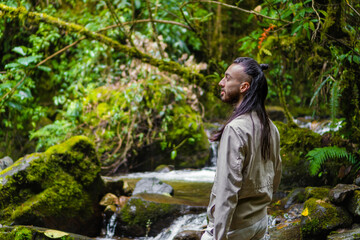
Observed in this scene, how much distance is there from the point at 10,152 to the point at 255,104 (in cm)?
906

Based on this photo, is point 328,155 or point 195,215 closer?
point 328,155

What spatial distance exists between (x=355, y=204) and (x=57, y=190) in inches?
150

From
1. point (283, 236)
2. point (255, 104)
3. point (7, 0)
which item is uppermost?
point (7, 0)

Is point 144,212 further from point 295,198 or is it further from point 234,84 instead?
point 234,84

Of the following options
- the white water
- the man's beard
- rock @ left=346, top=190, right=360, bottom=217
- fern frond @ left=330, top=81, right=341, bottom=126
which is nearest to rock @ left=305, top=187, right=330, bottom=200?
rock @ left=346, top=190, right=360, bottom=217

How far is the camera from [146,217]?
17.0 ft

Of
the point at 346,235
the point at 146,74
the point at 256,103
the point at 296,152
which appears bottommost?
the point at 346,235

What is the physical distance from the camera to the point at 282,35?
5711 millimetres

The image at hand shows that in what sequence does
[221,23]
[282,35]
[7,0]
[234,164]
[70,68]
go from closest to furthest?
[234,164]
[282,35]
[7,0]
[70,68]
[221,23]

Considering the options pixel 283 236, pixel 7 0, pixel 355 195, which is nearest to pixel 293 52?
pixel 355 195

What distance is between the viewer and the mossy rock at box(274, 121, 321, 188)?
5348 mm

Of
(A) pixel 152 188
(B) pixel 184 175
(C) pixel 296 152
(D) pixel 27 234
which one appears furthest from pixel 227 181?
(B) pixel 184 175

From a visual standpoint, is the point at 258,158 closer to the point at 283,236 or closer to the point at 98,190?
the point at 283,236

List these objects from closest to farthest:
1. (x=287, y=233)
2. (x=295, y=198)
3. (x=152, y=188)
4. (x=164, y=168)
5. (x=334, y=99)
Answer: (x=287, y=233) < (x=334, y=99) < (x=295, y=198) < (x=152, y=188) < (x=164, y=168)
